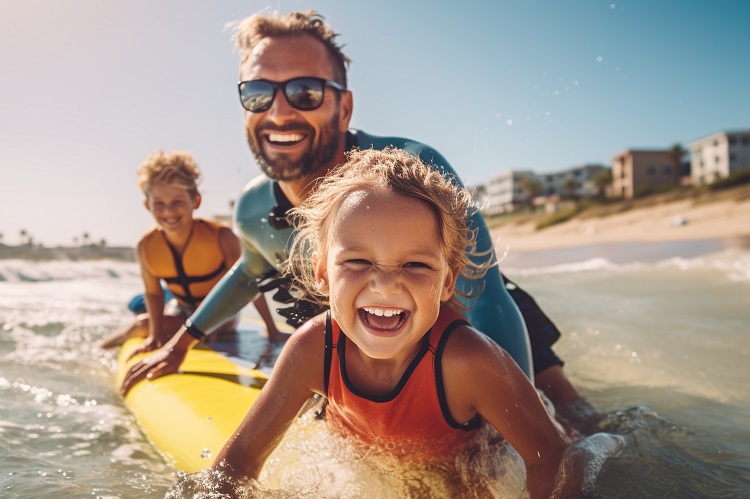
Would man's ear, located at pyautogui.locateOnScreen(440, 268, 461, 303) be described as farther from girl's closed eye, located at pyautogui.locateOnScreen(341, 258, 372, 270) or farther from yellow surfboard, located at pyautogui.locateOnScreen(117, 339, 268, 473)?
yellow surfboard, located at pyautogui.locateOnScreen(117, 339, 268, 473)

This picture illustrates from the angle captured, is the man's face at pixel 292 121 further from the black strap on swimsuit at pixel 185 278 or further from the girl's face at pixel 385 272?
the black strap on swimsuit at pixel 185 278

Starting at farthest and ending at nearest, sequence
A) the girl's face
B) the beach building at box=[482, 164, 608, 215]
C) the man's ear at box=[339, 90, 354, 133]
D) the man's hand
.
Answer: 1. the beach building at box=[482, 164, 608, 215]
2. the man's hand
3. the man's ear at box=[339, 90, 354, 133]
4. the girl's face

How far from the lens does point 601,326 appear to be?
6.16 m

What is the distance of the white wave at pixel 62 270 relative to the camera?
1716cm

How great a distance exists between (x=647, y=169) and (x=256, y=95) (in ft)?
173

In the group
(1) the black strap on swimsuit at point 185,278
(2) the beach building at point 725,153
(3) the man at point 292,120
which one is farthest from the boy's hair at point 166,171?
Answer: (2) the beach building at point 725,153

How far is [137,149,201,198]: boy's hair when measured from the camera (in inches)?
173

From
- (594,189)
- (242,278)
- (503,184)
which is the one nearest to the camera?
(242,278)

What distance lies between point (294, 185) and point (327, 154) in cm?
21

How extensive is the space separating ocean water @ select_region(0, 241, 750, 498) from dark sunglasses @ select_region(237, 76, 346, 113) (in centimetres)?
137

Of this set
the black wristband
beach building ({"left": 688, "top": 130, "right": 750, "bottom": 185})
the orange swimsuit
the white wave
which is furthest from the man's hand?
beach building ({"left": 688, "top": 130, "right": 750, "bottom": 185})

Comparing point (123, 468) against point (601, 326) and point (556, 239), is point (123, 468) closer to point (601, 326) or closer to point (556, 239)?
point (601, 326)

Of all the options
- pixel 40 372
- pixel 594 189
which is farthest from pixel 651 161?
pixel 40 372

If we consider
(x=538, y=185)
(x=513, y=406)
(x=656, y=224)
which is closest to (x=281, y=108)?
(x=513, y=406)
